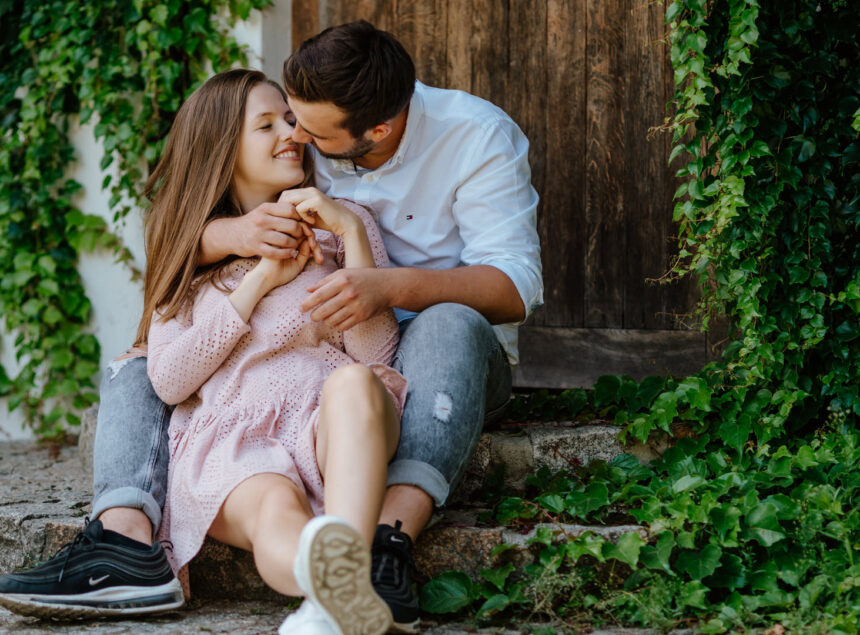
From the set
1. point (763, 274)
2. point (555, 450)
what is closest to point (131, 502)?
point (555, 450)

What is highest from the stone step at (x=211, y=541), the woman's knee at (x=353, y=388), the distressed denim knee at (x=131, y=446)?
the woman's knee at (x=353, y=388)

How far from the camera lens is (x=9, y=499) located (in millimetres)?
2541

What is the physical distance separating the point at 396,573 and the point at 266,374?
1.95ft

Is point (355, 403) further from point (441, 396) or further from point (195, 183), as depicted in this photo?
point (195, 183)

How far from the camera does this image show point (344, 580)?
4.74ft

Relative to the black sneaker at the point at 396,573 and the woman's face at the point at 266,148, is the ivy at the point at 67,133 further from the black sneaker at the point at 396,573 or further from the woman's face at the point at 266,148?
the black sneaker at the point at 396,573

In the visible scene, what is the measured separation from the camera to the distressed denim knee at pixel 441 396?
1899 millimetres

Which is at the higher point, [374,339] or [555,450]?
[374,339]

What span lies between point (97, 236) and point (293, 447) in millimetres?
1947

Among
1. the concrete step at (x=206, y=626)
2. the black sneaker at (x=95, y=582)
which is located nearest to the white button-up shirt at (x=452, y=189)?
the concrete step at (x=206, y=626)

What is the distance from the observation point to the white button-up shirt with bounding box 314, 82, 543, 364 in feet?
7.68

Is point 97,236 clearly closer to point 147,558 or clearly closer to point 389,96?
point 389,96

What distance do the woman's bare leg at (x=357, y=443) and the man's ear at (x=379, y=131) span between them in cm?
77

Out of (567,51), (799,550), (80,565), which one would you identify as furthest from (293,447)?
(567,51)
